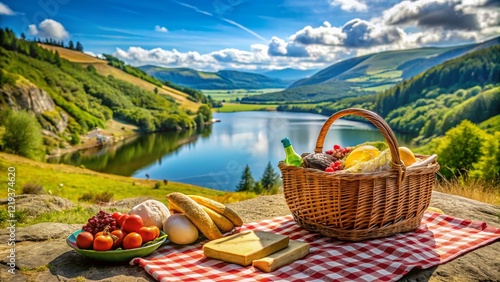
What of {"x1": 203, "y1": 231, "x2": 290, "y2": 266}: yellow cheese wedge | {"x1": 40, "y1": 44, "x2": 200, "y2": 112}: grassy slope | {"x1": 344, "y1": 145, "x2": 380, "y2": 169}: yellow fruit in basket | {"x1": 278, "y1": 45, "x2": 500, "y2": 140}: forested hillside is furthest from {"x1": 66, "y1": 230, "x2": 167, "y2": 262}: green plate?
{"x1": 40, "y1": 44, "x2": 200, "y2": 112}: grassy slope

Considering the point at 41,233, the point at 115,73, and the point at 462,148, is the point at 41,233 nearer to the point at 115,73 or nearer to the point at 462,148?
the point at 462,148

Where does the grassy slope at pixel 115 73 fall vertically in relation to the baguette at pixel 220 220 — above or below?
above

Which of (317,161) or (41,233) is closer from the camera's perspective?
(317,161)

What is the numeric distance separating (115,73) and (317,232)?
468 ft

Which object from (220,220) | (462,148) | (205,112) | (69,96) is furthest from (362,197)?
(69,96)

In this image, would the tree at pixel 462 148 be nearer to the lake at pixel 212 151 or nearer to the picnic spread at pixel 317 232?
the lake at pixel 212 151

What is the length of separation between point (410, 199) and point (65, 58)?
472 feet

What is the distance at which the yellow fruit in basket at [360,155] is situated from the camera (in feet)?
12.5

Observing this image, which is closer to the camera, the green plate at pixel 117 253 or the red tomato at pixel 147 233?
the green plate at pixel 117 253

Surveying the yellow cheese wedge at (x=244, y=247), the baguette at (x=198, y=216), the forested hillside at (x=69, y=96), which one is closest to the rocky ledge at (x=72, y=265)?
the yellow cheese wedge at (x=244, y=247)

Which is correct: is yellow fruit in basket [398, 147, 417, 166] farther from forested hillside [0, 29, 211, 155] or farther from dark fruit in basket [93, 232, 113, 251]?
forested hillside [0, 29, 211, 155]

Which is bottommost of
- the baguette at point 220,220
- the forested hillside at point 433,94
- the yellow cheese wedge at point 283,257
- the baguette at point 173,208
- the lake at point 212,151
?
the lake at point 212,151

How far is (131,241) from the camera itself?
3.30 m

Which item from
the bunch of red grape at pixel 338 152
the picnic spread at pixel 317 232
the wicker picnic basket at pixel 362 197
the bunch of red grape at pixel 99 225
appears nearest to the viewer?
the picnic spread at pixel 317 232
